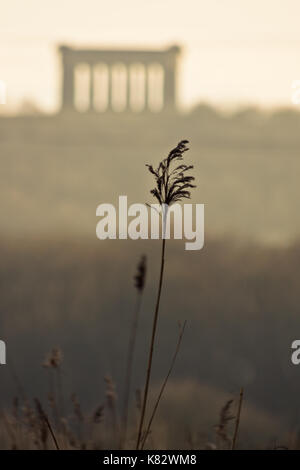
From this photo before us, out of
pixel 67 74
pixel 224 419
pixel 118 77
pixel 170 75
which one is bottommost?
pixel 224 419

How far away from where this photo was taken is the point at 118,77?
4241 centimetres

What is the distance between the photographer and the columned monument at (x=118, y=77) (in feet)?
133

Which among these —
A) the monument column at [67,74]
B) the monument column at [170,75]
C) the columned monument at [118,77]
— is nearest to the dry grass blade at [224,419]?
the monument column at [170,75]

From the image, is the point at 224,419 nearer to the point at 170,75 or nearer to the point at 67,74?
the point at 170,75

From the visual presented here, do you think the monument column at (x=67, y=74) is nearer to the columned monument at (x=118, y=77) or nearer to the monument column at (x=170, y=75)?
the columned monument at (x=118, y=77)

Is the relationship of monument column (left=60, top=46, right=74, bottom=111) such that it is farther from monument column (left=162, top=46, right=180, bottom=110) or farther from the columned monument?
monument column (left=162, top=46, right=180, bottom=110)

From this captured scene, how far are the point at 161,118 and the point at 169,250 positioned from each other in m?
11.5

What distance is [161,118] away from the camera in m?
21.4

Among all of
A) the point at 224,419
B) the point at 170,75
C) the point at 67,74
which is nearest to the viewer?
the point at 224,419

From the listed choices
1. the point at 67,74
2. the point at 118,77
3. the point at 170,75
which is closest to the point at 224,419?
the point at 170,75

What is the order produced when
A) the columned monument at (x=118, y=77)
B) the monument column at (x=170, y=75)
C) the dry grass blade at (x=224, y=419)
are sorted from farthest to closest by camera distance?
the columned monument at (x=118, y=77) < the monument column at (x=170, y=75) < the dry grass blade at (x=224, y=419)
